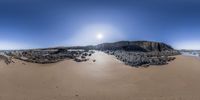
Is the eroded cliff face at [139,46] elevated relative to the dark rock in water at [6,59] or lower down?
elevated

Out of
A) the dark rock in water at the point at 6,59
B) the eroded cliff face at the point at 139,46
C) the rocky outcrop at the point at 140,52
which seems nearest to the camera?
the dark rock in water at the point at 6,59

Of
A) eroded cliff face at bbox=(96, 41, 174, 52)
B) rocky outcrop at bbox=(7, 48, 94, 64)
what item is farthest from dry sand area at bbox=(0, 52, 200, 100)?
eroded cliff face at bbox=(96, 41, 174, 52)

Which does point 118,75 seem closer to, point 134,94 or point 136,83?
point 136,83

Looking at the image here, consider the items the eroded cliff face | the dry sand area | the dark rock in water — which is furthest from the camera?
the eroded cliff face

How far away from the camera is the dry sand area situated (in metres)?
9.62

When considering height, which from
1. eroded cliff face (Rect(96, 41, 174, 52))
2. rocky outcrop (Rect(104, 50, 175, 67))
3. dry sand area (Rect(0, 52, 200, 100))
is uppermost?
eroded cliff face (Rect(96, 41, 174, 52))

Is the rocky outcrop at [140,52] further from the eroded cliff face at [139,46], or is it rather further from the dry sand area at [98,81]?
the dry sand area at [98,81]

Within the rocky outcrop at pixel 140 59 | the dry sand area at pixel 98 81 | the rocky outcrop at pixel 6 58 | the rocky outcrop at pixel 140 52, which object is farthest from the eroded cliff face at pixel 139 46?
the rocky outcrop at pixel 6 58

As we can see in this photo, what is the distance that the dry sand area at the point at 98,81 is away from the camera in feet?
31.6

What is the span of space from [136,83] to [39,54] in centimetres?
630

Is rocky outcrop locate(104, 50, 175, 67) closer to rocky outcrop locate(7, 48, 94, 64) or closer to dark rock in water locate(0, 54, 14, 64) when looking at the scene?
rocky outcrop locate(7, 48, 94, 64)

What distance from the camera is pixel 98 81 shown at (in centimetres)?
1096

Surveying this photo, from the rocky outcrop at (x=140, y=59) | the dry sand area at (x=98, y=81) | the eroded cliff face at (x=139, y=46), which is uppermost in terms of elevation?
the eroded cliff face at (x=139, y=46)

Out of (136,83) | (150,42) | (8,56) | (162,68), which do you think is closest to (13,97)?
(8,56)
